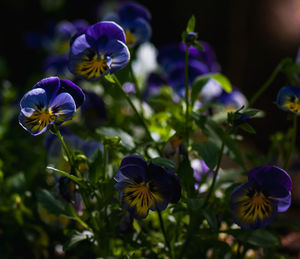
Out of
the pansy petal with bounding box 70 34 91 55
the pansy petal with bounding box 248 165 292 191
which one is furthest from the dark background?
the pansy petal with bounding box 248 165 292 191

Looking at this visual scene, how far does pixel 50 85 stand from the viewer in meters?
0.74

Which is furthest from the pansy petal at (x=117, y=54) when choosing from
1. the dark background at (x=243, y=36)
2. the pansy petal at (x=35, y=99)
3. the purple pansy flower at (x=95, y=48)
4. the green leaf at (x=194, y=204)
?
the dark background at (x=243, y=36)

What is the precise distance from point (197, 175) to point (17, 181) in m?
0.46

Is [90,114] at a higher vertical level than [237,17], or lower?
higher

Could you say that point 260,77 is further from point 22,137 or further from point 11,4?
point 11,4

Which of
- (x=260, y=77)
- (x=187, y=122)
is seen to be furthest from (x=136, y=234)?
(x=260, y=77)

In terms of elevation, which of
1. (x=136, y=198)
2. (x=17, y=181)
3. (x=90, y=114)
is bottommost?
(x=17, y=181)

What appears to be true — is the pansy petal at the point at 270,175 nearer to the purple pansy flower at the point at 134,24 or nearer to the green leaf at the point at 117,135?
the green leaf at the point at 117,135

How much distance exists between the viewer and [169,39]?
101 inches

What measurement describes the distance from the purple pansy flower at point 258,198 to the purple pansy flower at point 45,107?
1.00 feet

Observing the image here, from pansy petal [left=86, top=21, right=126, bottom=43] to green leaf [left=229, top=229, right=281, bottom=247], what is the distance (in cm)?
41

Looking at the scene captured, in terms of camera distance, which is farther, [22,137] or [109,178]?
[22,137]

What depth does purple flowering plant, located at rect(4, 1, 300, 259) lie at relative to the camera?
29.0 inches

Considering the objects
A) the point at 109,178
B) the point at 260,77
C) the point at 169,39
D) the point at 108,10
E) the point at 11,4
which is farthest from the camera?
the point at 11,4
